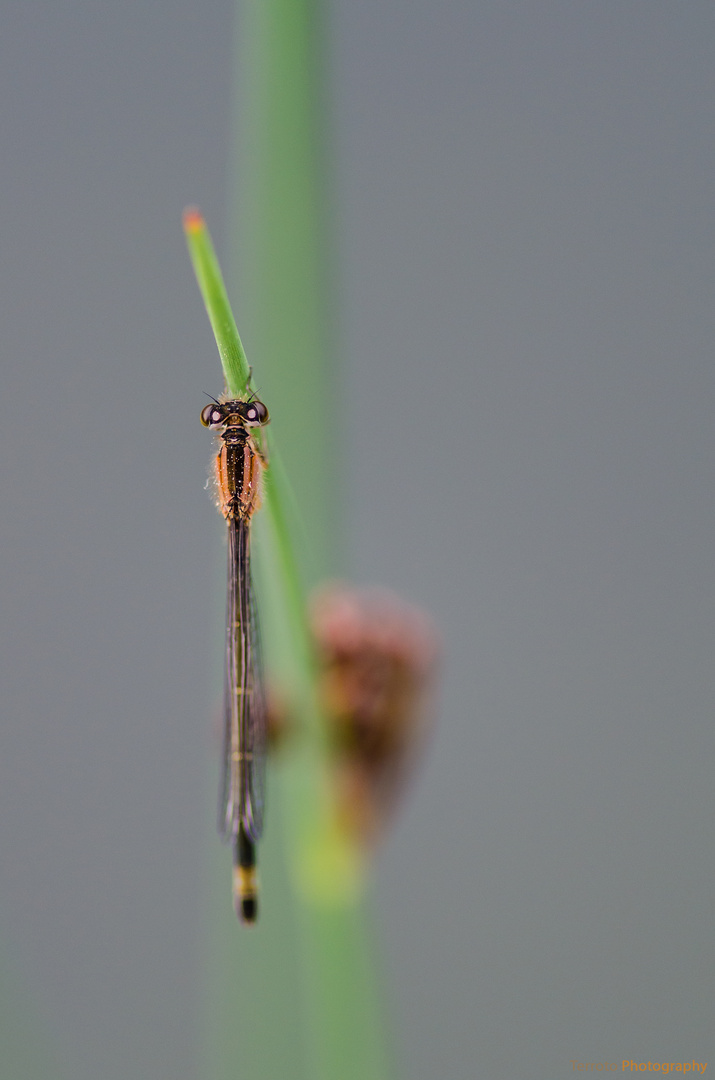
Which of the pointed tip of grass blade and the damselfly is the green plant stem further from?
the pointed tip of grass blade

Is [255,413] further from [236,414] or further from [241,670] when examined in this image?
[241,670]

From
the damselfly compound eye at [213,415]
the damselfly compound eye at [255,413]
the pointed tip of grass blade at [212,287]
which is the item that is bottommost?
the pointed tip of grass blade at [212,287]

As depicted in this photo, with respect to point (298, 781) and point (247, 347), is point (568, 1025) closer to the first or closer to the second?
point (298, 781)

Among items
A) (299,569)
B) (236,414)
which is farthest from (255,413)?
(299,569)

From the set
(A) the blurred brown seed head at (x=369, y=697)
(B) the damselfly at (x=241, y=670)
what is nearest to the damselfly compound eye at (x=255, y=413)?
(B) the damselfly at (x=241, y=670)

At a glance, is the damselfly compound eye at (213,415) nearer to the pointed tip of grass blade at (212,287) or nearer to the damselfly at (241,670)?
the damselfly at (241,670)

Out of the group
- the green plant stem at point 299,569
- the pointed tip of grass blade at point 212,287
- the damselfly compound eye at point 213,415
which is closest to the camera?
the pointed tip of grass blade at point 212,287

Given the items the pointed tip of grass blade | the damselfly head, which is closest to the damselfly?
the damselfly head

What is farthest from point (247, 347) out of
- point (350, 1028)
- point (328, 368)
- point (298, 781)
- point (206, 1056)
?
point (206, 1056)
